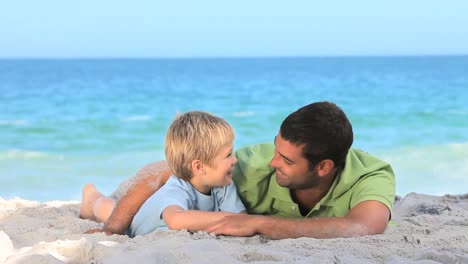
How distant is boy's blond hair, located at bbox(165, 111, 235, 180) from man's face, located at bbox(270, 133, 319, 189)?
27 centimetres

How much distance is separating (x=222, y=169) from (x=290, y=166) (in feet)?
1.07

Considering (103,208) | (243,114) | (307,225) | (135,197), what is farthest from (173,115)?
(307,225)

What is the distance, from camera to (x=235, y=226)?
3.30 meters

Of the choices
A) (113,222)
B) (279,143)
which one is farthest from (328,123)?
(113,222)

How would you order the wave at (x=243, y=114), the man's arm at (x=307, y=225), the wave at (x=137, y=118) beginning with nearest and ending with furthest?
→ the man's arm at (x=307, y=225)
the wave at (x=137, y=118)
the wave at (x=243, y=114)

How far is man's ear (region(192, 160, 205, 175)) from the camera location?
346 centimetres

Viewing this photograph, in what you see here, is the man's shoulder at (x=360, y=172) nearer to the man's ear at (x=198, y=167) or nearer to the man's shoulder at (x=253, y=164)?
the man's shoulder at (x=253, y=164)

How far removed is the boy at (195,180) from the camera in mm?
3365

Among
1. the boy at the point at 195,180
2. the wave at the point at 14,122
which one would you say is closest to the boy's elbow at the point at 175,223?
the boy at the point at 195,180

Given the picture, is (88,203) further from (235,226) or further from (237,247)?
(237,247)

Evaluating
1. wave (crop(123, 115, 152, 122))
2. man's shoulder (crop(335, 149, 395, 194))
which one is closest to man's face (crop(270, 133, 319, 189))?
man's shoulder (crop(335, 149, 395, 194))

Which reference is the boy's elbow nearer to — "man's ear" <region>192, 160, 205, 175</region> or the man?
the man

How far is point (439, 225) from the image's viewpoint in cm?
382

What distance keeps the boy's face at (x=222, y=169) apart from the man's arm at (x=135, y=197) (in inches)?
17.3
